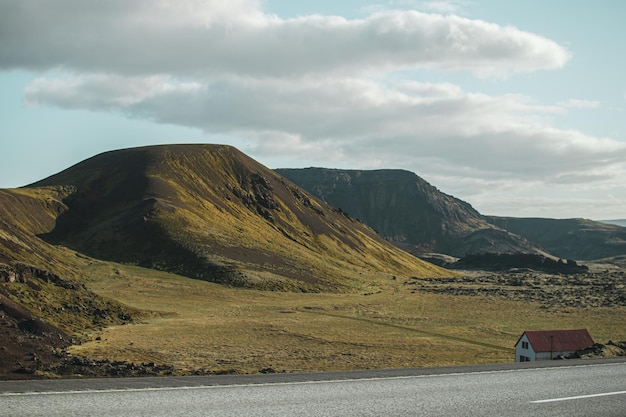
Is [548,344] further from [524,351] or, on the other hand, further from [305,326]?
[305,326]

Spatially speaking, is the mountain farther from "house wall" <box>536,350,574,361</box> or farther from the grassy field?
"house wall" <box>536,350,574,361</box>

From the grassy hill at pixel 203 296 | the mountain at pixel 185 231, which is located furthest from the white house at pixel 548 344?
the mountain at pixel 185 231

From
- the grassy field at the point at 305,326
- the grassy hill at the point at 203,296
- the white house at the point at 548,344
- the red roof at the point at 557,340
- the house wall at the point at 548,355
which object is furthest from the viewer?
the grassy field at the point at 305,326

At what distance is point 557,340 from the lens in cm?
4762

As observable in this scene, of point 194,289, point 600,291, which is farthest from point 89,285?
point 600,291

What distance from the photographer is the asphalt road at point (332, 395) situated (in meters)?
13.4

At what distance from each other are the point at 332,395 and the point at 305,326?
58919mm

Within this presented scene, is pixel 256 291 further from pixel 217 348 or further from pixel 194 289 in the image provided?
pixel 217 348

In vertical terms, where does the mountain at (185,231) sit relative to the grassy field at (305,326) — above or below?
above

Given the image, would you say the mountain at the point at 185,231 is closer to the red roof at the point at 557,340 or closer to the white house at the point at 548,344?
the white house at the point at 548,344

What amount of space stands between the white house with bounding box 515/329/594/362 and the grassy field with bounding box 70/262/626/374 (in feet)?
13.1

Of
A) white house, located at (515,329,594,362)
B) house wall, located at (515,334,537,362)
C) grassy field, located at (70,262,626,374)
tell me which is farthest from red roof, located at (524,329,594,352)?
grassy field, located at (70,262,626,374)

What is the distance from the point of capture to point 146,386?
15.7m

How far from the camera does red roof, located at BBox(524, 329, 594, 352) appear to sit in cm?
4631
